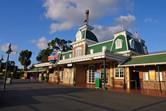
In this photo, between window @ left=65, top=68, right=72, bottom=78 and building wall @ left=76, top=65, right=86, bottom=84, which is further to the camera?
window @ left=65, top=68, right=72, bottom=78

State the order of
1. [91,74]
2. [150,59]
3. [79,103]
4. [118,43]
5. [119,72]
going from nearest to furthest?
[79,103]
[150,59]
[119,72]
[118,43]
[91,74]

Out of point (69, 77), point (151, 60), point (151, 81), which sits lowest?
point (69, 77)

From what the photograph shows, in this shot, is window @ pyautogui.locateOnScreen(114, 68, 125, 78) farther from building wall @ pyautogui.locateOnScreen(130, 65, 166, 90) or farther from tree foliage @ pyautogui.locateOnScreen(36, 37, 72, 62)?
tree foliage @ pyautogui.locateOnScreen(36, 37, 72, 62)

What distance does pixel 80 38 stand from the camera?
75.2 feet

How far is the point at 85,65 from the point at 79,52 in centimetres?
275

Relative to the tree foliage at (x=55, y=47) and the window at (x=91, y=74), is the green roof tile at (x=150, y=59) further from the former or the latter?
the tree foliage at (x=55, y=47)

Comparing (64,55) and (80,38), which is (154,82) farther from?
(64,55)

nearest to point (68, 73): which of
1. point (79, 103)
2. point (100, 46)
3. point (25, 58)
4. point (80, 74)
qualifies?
point (80, 74)

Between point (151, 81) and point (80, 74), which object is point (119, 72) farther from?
point (80, 74)

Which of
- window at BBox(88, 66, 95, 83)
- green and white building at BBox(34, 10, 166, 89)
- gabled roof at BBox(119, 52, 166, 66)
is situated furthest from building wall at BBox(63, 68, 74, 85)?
gabled roof at BBox(119, 52, 166, 66)

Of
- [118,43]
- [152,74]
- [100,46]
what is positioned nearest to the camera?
[152,74]

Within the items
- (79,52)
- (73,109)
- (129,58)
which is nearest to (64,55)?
(79,52)

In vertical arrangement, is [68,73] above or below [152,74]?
below

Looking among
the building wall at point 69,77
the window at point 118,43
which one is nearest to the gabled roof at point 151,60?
the window at point 118,43
